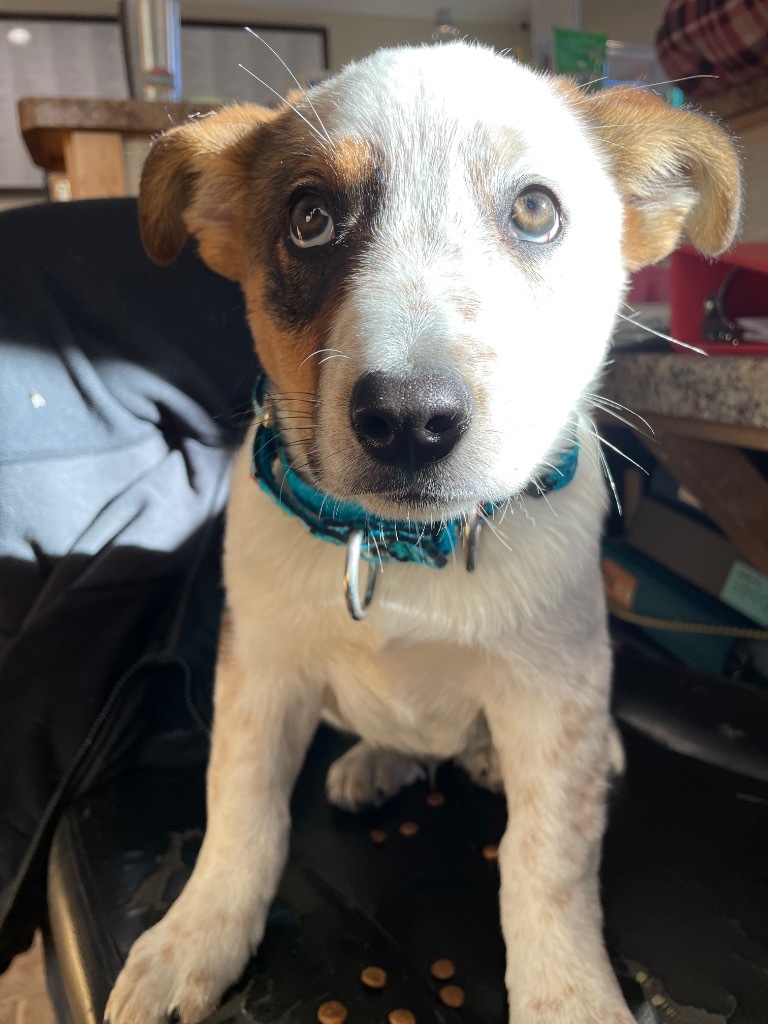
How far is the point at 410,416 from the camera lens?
0.71m

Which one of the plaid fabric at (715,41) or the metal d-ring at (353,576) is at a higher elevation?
the plaid fabric at (715,41)

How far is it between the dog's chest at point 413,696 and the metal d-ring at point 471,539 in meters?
0.11

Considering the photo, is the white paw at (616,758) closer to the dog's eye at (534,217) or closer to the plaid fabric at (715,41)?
the dog's eye at (534,217)

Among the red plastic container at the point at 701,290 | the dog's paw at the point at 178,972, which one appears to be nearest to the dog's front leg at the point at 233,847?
the dog's paw at the point at 178,972

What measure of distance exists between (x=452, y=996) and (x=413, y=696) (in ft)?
1.15

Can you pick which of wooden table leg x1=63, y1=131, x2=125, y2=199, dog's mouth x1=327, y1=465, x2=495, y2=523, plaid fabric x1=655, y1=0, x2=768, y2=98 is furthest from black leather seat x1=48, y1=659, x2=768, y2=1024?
wooden table leg x1=63, y1=131, x2=125, y2=199

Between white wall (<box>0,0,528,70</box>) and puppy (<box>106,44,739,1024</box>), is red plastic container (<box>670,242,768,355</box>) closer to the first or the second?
puppy (<box>106,44,739,1024</box>)

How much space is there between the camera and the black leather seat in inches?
34.1

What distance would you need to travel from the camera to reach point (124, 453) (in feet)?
4.35

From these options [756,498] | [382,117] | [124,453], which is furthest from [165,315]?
[756,498]

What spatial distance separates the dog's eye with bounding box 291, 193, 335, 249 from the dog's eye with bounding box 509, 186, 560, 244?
8.8 inches

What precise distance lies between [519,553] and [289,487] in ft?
→ 1.04

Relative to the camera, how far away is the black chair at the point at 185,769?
2.97 feet

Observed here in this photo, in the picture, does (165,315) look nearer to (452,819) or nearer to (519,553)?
(519,553)
